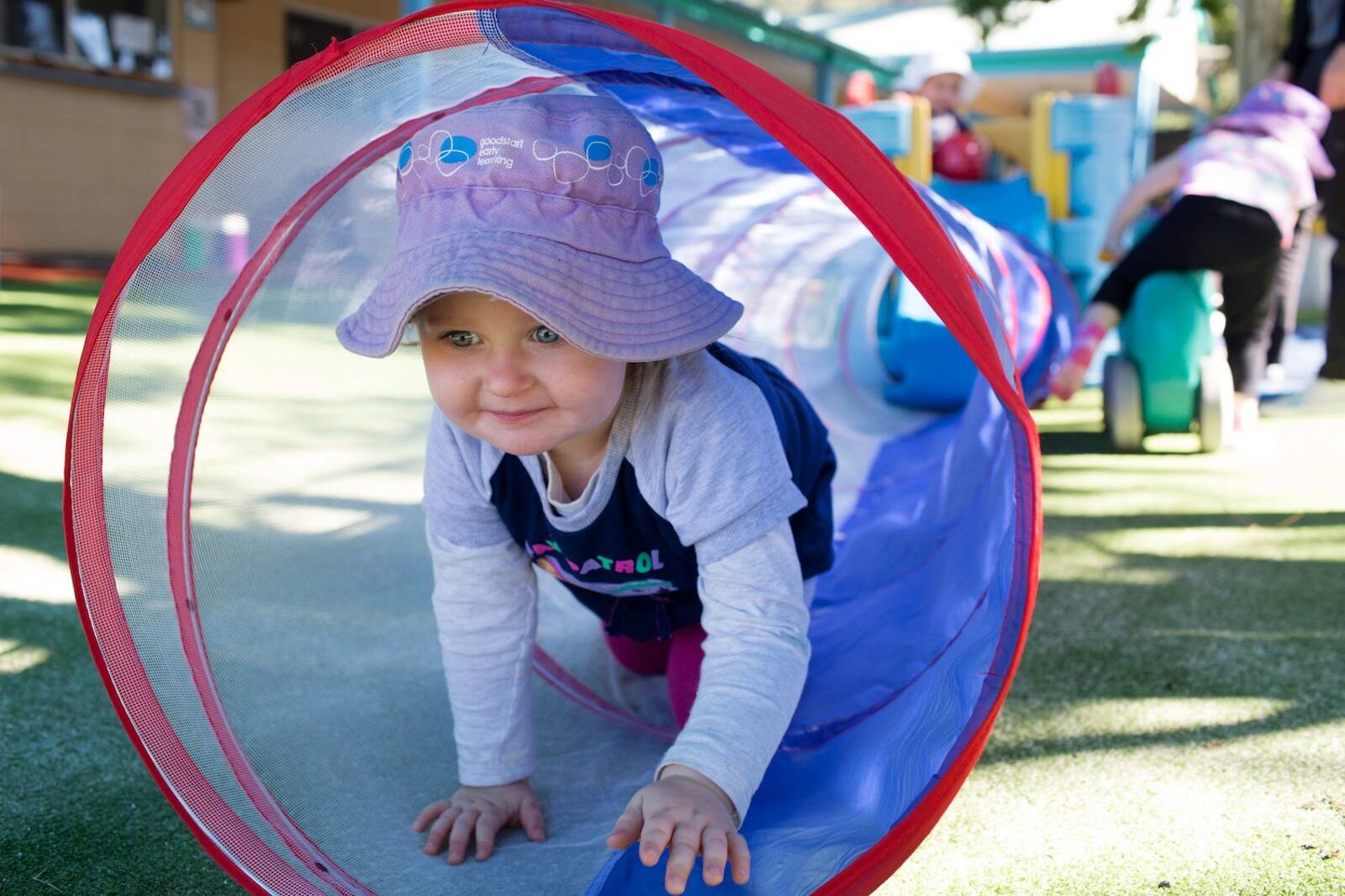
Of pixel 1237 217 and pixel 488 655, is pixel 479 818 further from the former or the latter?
pixel 1237 217

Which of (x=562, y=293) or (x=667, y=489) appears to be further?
(x=667, y=489)

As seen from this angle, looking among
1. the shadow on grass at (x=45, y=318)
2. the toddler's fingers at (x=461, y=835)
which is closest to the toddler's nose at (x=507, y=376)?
the toddler's fingers at (x=461, y=835)

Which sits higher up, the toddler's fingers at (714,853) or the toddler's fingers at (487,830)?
the toddler's fingers at (714,853)

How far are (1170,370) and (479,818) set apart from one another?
9.27ft

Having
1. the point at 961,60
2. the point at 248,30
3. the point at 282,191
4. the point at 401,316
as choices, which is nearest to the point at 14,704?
the point at 282,191

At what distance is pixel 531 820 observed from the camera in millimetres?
1467

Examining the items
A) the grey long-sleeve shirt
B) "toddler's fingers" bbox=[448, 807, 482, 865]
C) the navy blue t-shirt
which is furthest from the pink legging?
"toddler's fingers" bbox=[448, 807, 482, 865]

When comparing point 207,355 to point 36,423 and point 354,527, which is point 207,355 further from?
point 36,423

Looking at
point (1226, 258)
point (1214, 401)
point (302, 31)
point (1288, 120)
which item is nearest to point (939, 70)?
point (1288, 120)

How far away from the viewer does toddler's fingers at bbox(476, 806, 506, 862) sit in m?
1.41

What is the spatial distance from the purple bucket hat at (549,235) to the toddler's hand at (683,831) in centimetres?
44

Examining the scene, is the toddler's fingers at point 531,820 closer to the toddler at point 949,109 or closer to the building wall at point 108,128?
the toddler at point 949,109

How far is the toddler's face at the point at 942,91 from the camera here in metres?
5.98

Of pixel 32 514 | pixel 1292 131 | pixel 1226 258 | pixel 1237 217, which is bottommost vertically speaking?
pixel 32 514
